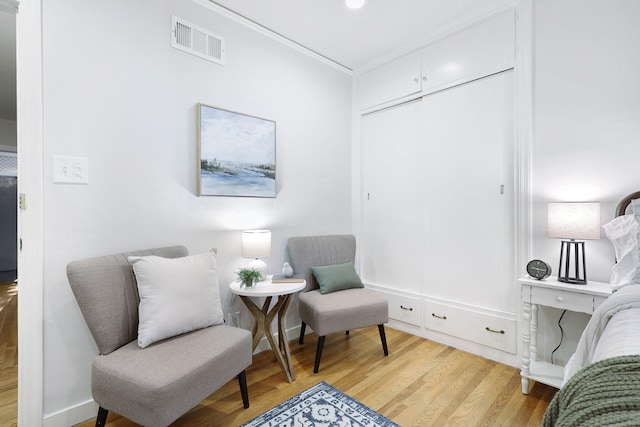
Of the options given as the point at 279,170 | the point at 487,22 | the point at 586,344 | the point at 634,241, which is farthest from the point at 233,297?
the point at 487,22

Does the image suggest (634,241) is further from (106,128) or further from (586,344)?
(106,128)

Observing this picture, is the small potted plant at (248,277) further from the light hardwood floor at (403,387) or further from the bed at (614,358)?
the bed at (614,358)

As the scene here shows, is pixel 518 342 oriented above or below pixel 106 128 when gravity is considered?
below

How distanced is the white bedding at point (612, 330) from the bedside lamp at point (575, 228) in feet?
1.35

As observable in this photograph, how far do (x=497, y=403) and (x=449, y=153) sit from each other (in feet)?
5.94

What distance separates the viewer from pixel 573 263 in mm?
2053

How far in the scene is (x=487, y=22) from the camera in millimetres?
2404

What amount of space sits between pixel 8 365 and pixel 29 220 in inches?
56.3

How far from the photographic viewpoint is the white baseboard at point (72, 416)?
1.65m

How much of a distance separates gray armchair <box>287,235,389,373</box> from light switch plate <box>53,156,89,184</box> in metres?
1.52

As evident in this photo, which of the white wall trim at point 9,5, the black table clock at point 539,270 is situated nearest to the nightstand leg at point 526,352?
the black table clock at point 539,270

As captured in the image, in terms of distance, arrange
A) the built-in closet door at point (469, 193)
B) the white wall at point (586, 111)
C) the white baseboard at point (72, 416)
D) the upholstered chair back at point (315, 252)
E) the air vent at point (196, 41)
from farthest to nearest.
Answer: the upholstered chair back at point (315, 252) < the built-in closet door at point (469, 193) < the air vent at point (196, 41) < the white wall at point (586, 111) < the white baseboard at point (72, 416)

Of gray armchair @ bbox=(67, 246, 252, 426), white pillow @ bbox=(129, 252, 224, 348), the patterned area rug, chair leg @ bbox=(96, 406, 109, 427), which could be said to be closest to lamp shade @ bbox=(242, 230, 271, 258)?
white pillow @ bbox=(129, 252, 224, 348)

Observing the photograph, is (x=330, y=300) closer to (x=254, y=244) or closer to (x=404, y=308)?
(x=254, y=244)
